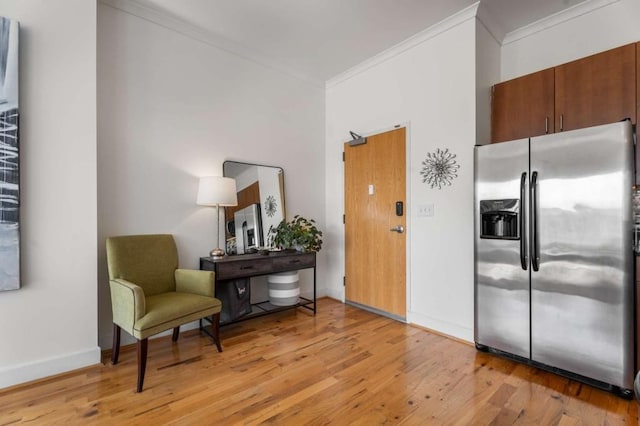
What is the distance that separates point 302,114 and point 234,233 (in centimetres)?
177

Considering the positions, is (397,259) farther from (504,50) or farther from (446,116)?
(504,50)

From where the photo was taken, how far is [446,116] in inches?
116

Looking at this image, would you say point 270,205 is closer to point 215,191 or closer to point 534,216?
point 215,191

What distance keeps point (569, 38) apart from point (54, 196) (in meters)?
4.32

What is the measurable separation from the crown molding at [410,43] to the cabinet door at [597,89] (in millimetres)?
900

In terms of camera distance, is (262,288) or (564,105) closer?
(564,105)

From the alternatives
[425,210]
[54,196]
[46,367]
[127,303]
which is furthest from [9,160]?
[425,210]

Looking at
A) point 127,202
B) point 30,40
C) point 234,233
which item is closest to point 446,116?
point 234,233

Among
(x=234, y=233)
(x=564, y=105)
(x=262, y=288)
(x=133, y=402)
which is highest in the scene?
(x=564, y=105)

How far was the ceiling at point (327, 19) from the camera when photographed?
105 inches

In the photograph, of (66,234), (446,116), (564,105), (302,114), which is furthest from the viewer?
(302,114)

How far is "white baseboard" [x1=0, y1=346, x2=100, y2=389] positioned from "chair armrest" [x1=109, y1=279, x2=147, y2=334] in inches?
12.0

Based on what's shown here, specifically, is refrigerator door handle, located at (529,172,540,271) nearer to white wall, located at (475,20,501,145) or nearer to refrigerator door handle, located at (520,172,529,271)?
refrigerator door handle, located at (520,172,529,271)

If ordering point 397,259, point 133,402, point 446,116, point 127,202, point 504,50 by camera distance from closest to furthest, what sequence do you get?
point 133,402 < point 127,202 < point 446,116 < point 504,50 < point 397,259
